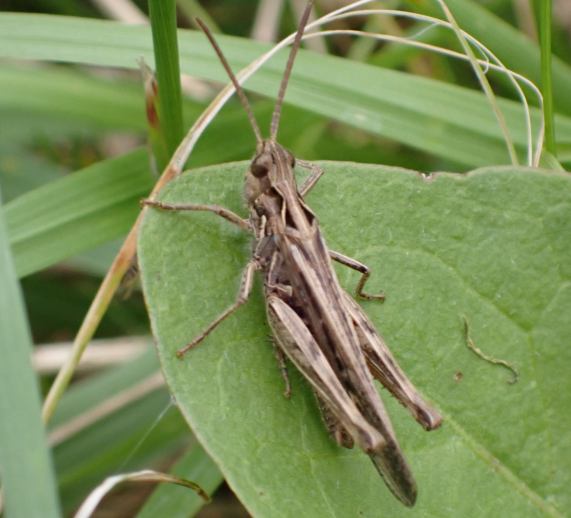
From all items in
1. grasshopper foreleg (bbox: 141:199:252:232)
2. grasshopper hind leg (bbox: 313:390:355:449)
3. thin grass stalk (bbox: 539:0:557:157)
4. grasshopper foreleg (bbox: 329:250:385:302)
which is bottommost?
grasshopper hind leg (bbox: 313:390:355:449)

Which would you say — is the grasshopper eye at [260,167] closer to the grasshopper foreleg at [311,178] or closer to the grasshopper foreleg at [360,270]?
the grasshopper foreleg at [311,178]

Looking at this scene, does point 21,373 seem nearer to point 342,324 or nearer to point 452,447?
point 342,324

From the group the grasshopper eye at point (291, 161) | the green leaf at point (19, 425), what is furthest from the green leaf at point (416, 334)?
the green leaf at point (19, 425)

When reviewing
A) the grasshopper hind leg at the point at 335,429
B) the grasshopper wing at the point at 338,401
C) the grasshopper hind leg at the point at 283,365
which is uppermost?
the grasshopper wing at the point at 338,401

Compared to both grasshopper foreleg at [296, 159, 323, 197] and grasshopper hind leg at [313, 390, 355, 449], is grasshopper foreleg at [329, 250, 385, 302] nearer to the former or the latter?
grasshopper foreleg at [296, 159, 323, 197]

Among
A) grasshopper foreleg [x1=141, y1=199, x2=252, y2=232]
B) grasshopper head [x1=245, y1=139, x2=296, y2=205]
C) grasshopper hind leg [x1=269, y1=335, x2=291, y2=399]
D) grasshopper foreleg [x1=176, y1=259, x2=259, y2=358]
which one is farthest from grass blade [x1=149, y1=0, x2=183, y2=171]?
grasshopper hind leg [x1=269, y1=335, x2=291, y2=399]

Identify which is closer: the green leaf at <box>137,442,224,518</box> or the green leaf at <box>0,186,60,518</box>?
the green leaf at <box>0,186,60,518</box>

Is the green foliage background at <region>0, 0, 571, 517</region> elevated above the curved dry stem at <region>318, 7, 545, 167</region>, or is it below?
below

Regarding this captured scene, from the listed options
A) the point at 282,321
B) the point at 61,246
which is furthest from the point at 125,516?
the point at 282,321
